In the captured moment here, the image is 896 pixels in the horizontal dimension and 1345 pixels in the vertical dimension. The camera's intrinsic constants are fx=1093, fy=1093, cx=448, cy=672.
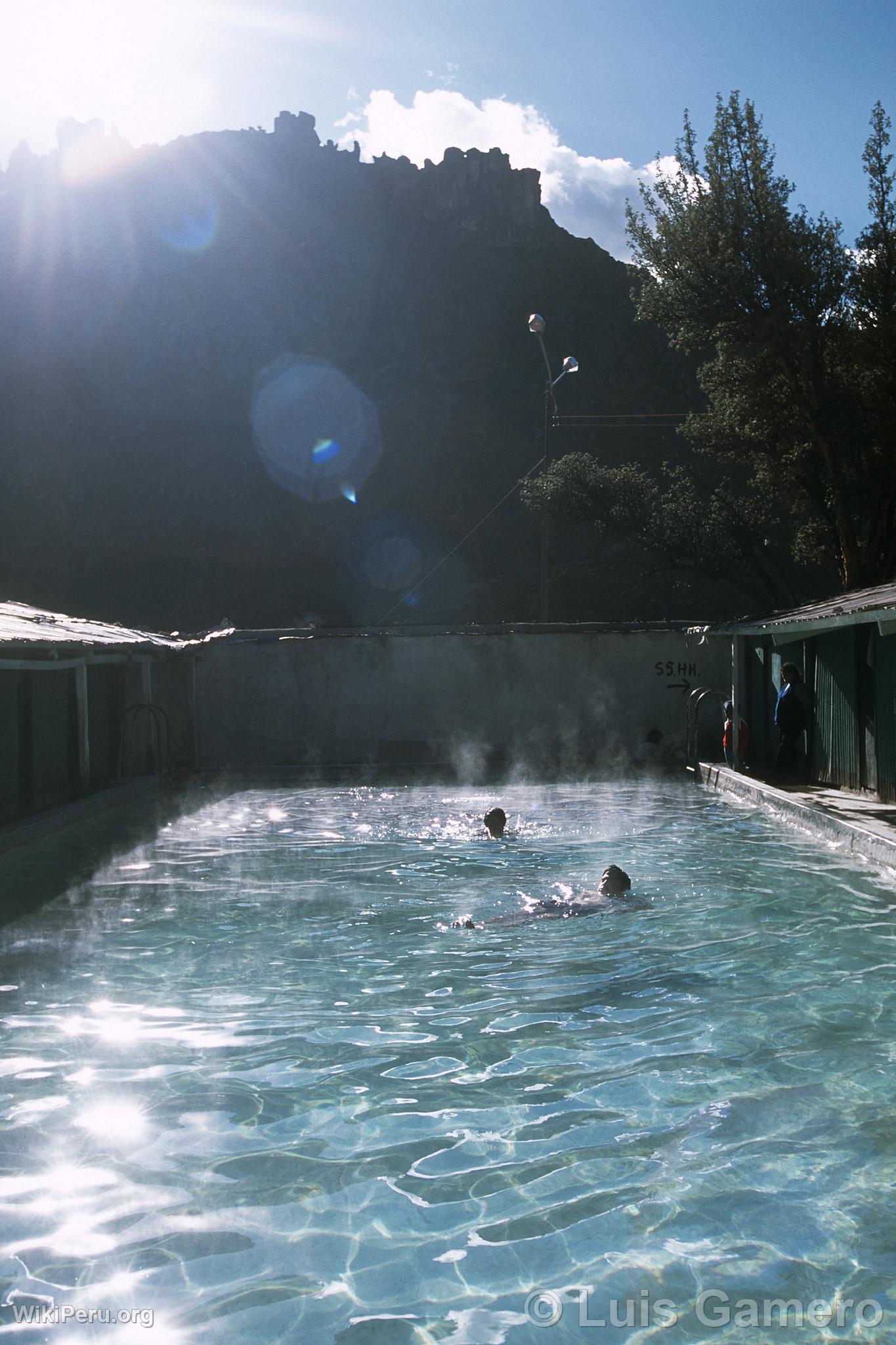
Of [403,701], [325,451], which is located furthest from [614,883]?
[325,451]

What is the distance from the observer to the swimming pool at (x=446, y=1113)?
12.8 feet

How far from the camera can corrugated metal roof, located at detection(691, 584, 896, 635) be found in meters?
10.2

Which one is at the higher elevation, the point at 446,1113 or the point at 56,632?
the point at 56,632

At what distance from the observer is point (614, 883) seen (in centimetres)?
945

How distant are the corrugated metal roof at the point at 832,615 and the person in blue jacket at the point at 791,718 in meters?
0.91

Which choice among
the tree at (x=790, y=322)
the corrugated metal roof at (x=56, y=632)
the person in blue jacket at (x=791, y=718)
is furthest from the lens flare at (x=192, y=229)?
the person in blue jacket at (x=791, y=718)

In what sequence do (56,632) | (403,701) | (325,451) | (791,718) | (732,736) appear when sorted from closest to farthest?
(56,632)
(791,718)
(732,736)
(403,701)
(325,451)

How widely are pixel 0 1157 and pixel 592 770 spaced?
14.0 m

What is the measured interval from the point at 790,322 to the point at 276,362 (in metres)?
59.7

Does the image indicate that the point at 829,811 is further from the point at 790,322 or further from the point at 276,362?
the point at 276,362

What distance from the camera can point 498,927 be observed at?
8828 millimetres

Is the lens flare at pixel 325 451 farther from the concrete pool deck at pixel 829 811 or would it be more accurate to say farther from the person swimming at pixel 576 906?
the person swimming at pixel 576 906

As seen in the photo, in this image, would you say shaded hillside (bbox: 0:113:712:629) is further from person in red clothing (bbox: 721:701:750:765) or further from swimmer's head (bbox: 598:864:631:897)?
swimmer's head (bbox: 598:864:631:897)

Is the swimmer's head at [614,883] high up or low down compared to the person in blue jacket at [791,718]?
down
